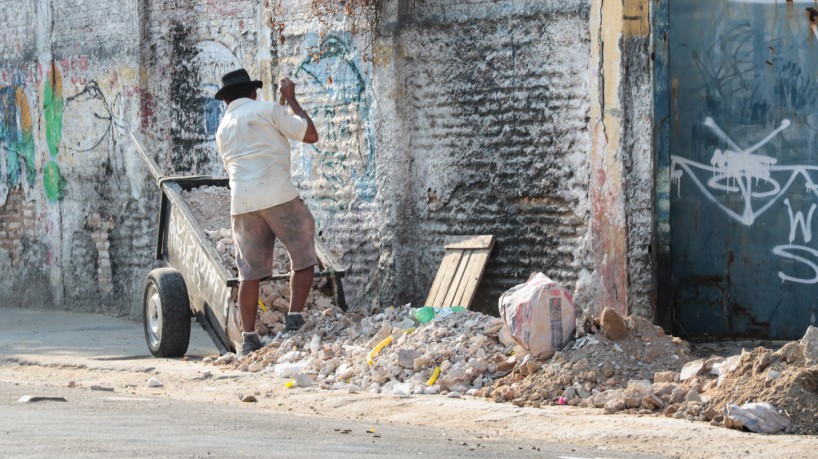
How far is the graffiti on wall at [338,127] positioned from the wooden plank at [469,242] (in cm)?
81

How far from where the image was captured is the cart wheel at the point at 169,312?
9367 mm

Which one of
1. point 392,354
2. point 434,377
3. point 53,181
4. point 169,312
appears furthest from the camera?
point 53,181

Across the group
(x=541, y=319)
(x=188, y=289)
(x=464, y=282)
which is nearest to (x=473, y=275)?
(x=464, y=282)

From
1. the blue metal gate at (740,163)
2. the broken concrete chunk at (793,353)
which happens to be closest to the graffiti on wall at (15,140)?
the blue metal gate at (740,163)

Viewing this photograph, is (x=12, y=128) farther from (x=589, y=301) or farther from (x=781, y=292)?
(x=781, y=292)

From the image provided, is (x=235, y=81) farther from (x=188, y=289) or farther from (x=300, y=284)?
(x=188, y=289)

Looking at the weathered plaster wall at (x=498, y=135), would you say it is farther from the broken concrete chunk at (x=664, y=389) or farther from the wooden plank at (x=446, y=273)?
the broken concrete chunk at (x=664, y=389)

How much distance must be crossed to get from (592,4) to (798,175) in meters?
1.82

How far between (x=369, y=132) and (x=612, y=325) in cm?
367

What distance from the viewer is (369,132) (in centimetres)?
1076

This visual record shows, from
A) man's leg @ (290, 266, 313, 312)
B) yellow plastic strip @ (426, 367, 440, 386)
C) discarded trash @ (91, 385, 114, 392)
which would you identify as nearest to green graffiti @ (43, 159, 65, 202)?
man's leg @ (290, 266, 313, 312)

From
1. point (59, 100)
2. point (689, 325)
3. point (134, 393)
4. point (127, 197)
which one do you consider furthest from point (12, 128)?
point (689, 325)

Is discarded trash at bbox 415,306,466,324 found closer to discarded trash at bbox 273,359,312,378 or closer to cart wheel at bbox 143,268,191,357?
discarded trash at bbox 273,359,312,378

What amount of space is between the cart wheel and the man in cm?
62
